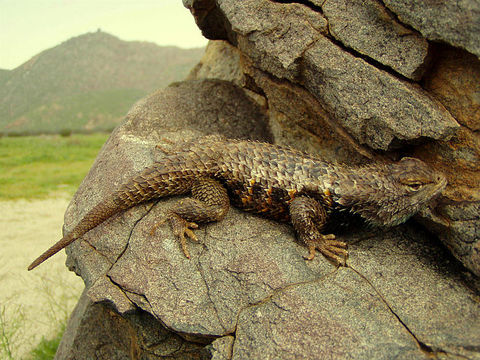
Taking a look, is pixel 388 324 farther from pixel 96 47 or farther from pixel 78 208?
pixel 96 47

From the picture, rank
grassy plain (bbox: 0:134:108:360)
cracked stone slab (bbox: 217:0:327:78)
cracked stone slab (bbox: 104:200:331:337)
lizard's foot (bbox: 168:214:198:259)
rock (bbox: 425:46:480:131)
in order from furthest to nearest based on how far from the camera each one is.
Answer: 1. grassy plain (bbox: 0:134:108:360)
2. cracked stone slab (bbox: 217:0:327:78)
3. lizard's foot (bbox: 168:214:198:259)
4. rock (bbox: 425:46:480:131)
5. cracked stone slab (bbox: 104:200:331:337)

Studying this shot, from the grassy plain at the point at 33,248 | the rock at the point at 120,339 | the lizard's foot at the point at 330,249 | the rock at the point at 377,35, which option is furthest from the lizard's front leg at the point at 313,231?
the grassy plain at the point at 33,248

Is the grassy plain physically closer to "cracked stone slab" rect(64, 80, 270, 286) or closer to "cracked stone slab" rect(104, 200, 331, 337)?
"cracked stone slab" rect(64, 80, 270, 286)

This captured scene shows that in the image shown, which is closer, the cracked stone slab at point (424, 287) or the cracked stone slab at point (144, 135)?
the cracked stone slab at point (424, 287)

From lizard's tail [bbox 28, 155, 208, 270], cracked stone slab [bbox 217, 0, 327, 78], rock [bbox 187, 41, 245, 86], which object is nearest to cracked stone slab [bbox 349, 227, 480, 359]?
lizard's tail [bbox 28, 155, 208, 270]

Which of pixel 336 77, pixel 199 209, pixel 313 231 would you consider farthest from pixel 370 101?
pixel 199 209

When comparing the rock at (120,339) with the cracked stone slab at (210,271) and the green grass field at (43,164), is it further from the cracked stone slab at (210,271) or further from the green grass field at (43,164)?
the green grass field at (43,164)

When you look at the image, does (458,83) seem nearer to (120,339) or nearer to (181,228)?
(181,228)
